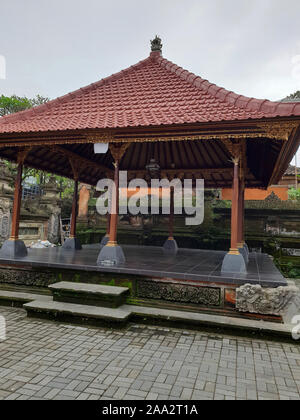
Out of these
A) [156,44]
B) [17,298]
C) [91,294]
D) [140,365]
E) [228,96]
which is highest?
[156,44]

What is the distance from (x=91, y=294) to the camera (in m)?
5.68

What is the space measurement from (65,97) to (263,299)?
22.3ft

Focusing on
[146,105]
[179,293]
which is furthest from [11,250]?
[146,105]

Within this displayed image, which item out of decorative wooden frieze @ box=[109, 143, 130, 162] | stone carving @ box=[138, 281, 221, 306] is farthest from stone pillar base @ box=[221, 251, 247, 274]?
decorative wooden frieze @ box=[109, 143, 130, 162]

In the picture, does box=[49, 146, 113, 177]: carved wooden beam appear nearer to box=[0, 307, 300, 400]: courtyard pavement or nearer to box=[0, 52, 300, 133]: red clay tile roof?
box=[0, 52, 300, 133]: red clay tile roof

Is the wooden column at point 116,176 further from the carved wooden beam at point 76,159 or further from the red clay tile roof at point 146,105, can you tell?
the carved wooden beam at point 76,159

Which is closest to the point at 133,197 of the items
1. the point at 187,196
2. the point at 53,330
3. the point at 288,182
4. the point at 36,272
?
the point at 187,196

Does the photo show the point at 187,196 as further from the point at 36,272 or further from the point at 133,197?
the point at 36,272

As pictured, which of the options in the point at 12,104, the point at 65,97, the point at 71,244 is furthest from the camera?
the point at 12,104

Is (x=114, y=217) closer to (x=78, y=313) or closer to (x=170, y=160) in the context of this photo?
(x=78, y=313)

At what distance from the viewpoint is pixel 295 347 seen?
15.1 feet

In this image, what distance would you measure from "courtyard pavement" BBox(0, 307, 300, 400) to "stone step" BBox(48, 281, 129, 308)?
626 millimetres

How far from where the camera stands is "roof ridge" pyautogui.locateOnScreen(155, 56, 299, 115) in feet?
18.0
